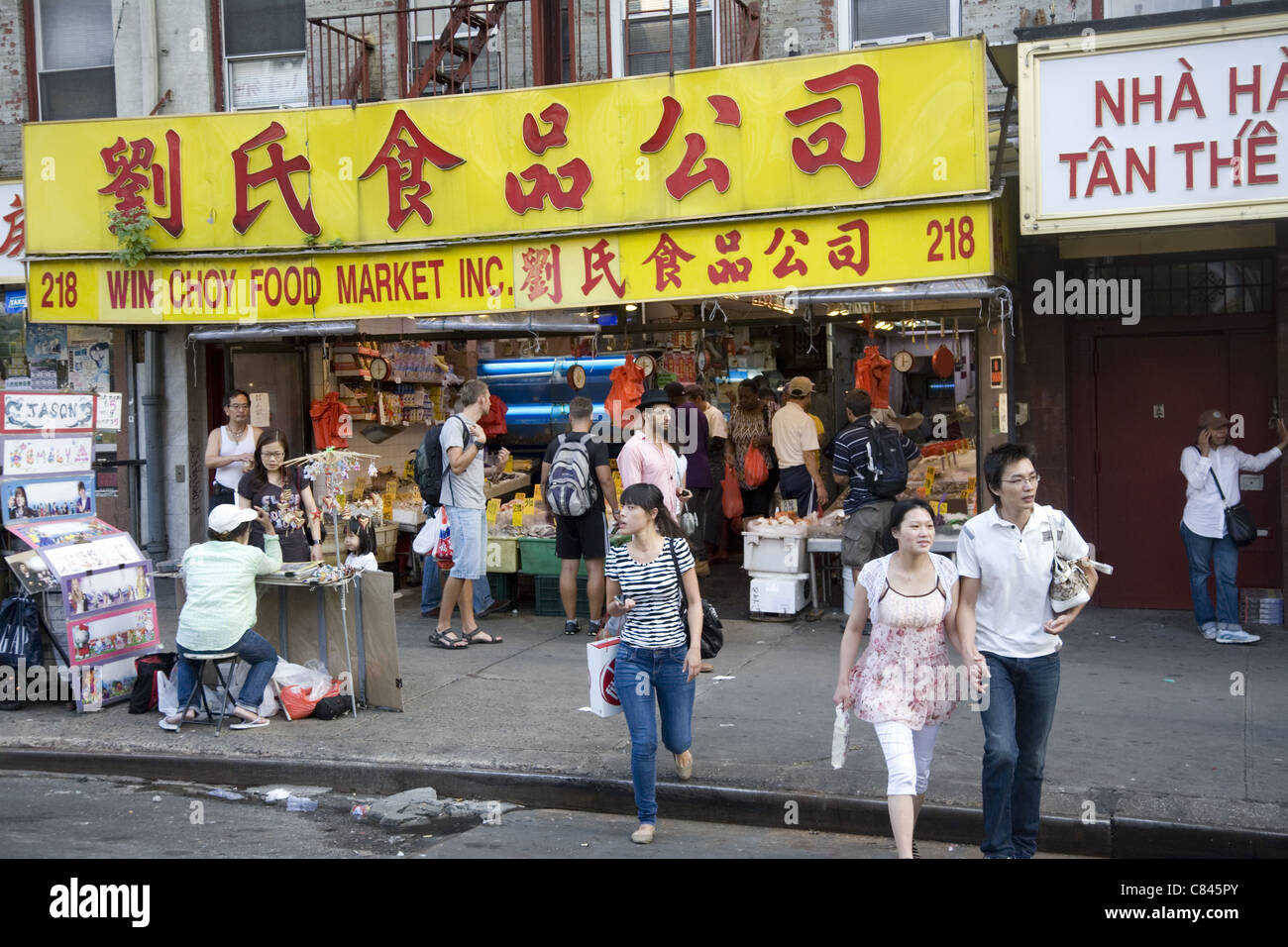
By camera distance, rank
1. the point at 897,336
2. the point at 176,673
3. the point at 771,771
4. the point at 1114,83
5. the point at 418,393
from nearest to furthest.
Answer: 1. the point at 771,771
2. the point at 176,673
3. the point at 1114,83
4. the point at 897,336
5. the point at 418,393

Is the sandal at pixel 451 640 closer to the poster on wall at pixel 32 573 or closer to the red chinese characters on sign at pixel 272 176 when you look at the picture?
the poster on wall at pixel 32 573

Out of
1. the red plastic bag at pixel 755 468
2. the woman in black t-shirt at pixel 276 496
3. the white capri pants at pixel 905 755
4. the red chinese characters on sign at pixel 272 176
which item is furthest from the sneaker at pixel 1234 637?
the red chinese characters on sign at pixel 272 176

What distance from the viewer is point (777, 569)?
11102 mm

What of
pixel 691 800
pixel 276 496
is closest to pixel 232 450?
pixel 276 496

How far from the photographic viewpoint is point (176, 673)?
27.1 ft

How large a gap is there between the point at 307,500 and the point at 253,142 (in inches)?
145

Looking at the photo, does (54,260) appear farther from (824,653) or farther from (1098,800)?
(1098,800)

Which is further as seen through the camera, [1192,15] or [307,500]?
[307,500]

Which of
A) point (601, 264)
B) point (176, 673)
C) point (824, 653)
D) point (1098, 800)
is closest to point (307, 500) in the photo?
point (176, 673)

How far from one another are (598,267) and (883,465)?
2.80 meters

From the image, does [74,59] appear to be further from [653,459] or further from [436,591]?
[653,459]

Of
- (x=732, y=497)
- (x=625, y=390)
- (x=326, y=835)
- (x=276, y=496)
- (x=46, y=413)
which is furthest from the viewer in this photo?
(x=732, y=497)

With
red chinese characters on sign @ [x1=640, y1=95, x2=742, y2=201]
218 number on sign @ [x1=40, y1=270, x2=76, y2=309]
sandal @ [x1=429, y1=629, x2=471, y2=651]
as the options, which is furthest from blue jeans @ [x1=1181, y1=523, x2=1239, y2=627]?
218 number on sign @ [x1=40, y1=270, x2=76, y2=309]

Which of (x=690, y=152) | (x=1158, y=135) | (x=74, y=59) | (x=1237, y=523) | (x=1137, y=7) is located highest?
(x=74, y=59)
